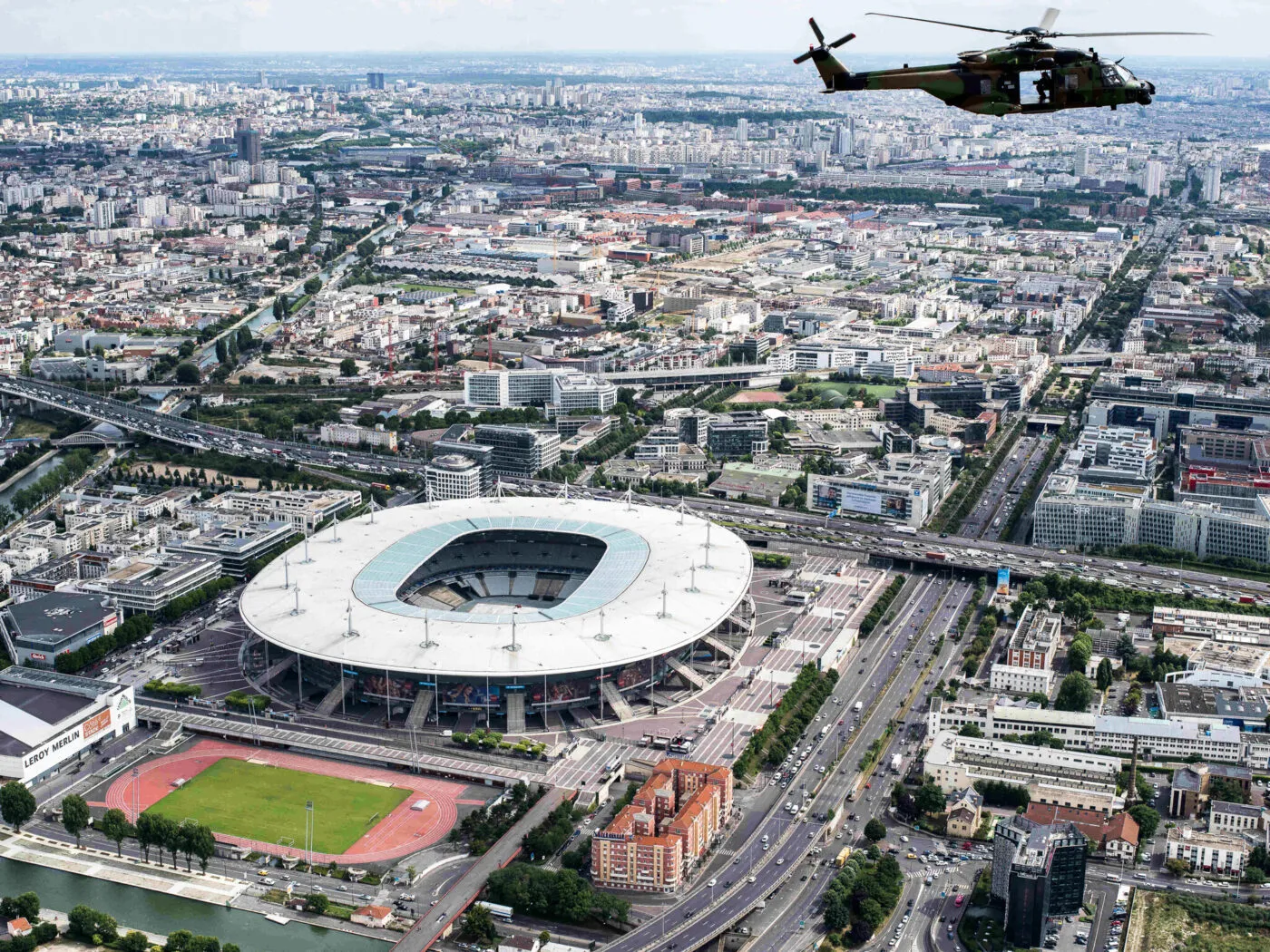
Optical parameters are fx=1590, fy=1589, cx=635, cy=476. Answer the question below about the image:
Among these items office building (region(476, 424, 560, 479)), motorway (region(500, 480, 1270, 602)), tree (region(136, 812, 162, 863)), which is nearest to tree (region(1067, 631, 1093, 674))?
motorway (region(500, 480, 1270, 602))

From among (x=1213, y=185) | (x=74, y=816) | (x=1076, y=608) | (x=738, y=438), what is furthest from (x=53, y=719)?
(x=1213, y=185)

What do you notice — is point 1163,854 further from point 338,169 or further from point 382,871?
point 338,169

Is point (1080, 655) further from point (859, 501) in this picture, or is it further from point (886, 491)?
point (859, 501)

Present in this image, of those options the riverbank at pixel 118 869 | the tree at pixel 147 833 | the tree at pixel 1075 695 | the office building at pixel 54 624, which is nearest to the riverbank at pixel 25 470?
the office building at pixel 54 624

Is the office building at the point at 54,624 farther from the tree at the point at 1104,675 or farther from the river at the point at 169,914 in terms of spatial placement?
the tree at the point at 1104,675

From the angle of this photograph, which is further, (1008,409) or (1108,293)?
(1108,293)

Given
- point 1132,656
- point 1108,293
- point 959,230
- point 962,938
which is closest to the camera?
point 962,938

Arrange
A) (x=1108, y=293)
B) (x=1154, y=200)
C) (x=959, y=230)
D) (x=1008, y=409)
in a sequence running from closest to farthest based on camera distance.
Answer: (x=1008, y=409) < (x=1108, y=293) < (x=959, y=230) < (x=1154, y=200)

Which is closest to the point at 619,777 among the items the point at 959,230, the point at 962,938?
the point at 962,938
